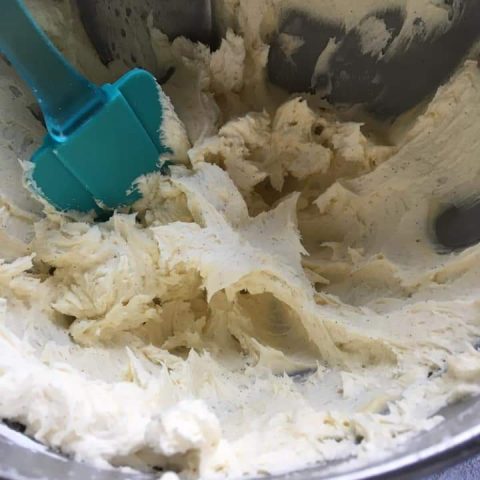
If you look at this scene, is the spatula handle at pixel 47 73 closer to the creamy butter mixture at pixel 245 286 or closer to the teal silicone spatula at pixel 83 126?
the teal silicone spatula at pixel 83 126

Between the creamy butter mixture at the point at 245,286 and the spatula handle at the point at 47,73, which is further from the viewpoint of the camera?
the spatula handle at the point at 47,73

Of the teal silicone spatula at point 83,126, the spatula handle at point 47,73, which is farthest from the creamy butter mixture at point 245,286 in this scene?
the spatula handle at point 47,73

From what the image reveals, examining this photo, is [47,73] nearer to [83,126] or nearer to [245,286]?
[83,126]

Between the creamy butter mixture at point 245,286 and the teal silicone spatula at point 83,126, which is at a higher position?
the teal silicone spatula at point 83,126

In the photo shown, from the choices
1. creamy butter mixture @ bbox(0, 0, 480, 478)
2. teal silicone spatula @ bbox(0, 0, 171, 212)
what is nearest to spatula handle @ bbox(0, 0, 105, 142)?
teal silicone spatula @ bbox(0, 0, 171, 212)

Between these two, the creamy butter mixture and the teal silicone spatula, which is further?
the teal silicone spatula

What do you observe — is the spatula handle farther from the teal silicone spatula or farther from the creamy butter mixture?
the creamy butter mixture
